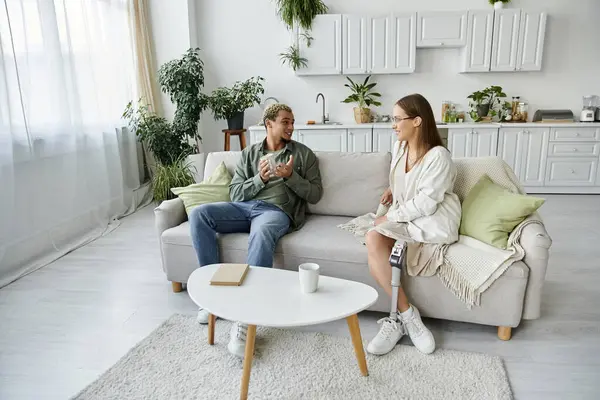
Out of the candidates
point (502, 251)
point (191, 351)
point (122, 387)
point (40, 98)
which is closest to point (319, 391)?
point (191, 351)

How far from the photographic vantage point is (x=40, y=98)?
10.3 ft

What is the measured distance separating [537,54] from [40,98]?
4.82 metres

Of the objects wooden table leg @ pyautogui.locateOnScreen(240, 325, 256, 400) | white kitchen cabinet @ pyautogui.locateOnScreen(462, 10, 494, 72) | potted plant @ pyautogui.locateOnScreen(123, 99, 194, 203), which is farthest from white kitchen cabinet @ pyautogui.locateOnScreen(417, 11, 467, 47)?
wooden table leg @ pyautogui.locateOnScreen(240, 325, 256, 400)

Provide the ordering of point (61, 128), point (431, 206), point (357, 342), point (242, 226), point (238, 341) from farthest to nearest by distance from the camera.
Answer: point (61, 128), point (242, 226), point (431, 206), point (238, 341), point (357, 342)

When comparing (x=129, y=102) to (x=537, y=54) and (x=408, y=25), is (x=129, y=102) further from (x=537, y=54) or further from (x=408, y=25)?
(x=537, y=54)

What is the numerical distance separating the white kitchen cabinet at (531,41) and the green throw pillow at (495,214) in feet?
10.8

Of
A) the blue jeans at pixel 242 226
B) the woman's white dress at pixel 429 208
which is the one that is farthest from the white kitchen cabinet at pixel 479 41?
the blue jeans at pixel 242 226

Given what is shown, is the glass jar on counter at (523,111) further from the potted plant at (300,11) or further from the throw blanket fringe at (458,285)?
the throw blanket fringe at (458,285)

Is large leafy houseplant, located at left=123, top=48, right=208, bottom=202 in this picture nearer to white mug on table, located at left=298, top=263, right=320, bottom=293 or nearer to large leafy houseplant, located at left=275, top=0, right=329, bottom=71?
large leafy houseplant, located at left=275, top=0, right=329, bottom=71

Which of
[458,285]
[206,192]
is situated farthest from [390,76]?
[458,285]

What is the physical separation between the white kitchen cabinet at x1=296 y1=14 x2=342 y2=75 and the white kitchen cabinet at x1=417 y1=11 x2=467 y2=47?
895 millimetres

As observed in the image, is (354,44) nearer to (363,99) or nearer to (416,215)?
(363,99)

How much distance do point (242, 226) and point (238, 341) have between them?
705 millimetres

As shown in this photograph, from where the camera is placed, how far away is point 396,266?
6.28 feet
